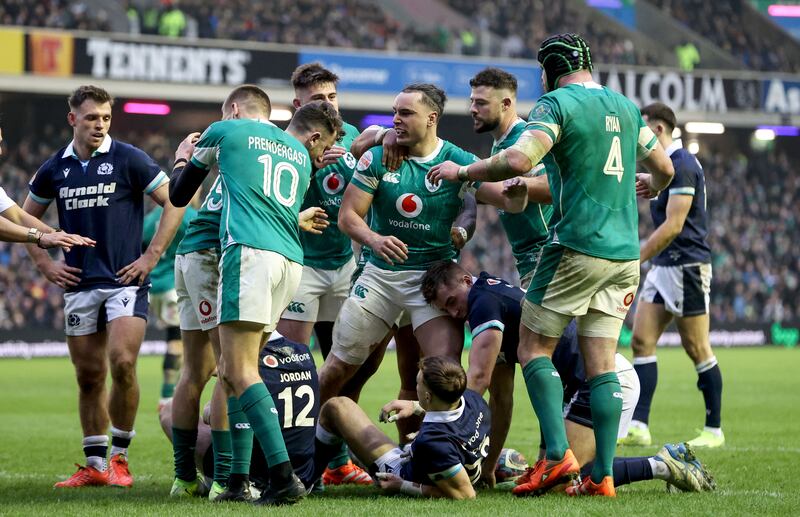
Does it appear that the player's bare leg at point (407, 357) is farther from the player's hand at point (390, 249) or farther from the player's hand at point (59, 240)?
the player's hand at point (59, 240)

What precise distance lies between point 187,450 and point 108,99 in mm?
2663

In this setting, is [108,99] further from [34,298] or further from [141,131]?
[141,131]

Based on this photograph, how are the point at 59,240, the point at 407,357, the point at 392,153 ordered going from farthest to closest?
the point at 407,357
the point at 392,153
the point at 59,240

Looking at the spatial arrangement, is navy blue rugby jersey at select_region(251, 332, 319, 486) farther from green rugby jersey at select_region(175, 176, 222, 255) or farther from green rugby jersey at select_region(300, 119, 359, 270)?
green rugby jersey at select_region(300, 119, 359, 270)

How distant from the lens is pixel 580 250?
6457 mm

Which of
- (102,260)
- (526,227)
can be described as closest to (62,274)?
(102,260)

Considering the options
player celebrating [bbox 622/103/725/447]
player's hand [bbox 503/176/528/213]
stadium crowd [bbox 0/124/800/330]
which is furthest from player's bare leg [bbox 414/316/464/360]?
stadium crowd [bbox 0/124/800/330]

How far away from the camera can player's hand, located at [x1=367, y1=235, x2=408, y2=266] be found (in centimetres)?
716

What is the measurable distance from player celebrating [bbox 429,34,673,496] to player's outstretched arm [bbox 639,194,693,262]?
2.62 metres

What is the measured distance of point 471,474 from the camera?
21.4 feet

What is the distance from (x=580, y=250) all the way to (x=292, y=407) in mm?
1901

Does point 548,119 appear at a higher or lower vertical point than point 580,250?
higher

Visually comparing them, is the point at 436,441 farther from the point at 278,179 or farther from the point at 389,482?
the point at 278,179

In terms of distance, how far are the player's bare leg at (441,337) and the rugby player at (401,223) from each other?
0.05 feet
